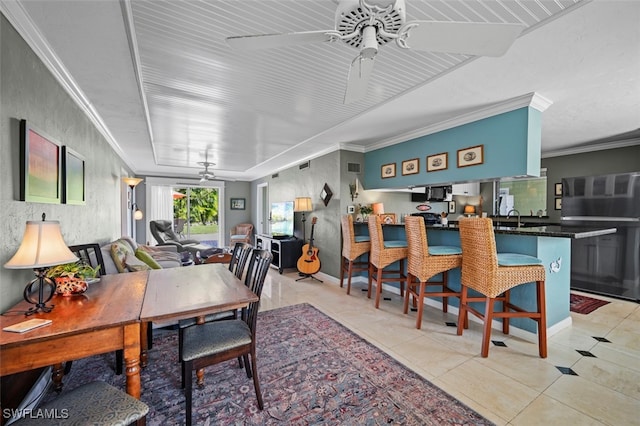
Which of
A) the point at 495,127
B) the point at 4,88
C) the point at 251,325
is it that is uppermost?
the point at 495,127

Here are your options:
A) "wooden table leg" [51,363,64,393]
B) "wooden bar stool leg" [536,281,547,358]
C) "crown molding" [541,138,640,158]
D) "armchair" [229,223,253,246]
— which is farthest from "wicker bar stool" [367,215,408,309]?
"armchair" [229,223,253,246]

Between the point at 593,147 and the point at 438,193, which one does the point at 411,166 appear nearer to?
the point at 438,193

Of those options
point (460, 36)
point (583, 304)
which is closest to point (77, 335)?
point (460, 36)

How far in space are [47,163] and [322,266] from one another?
3911 millimetres

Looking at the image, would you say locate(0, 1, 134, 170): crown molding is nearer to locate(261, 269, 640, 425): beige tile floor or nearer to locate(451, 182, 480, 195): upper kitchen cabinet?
locate(261, 269, 640, 425): beige tile floor

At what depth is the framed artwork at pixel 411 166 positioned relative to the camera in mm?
3822

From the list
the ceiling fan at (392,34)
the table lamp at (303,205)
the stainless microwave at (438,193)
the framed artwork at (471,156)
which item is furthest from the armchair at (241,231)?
the ceiling fan at (392,34)

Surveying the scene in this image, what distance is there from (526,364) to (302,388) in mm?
1806

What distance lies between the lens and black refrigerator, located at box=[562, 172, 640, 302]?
356cm

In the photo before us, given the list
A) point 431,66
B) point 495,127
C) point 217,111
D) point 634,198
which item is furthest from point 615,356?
point 217,111

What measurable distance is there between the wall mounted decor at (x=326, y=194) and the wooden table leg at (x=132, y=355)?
12.1 feet

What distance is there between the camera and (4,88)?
55.6 inches

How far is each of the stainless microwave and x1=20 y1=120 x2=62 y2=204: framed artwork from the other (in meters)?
5.14

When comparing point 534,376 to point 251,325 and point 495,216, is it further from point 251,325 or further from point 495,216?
point 495,216
